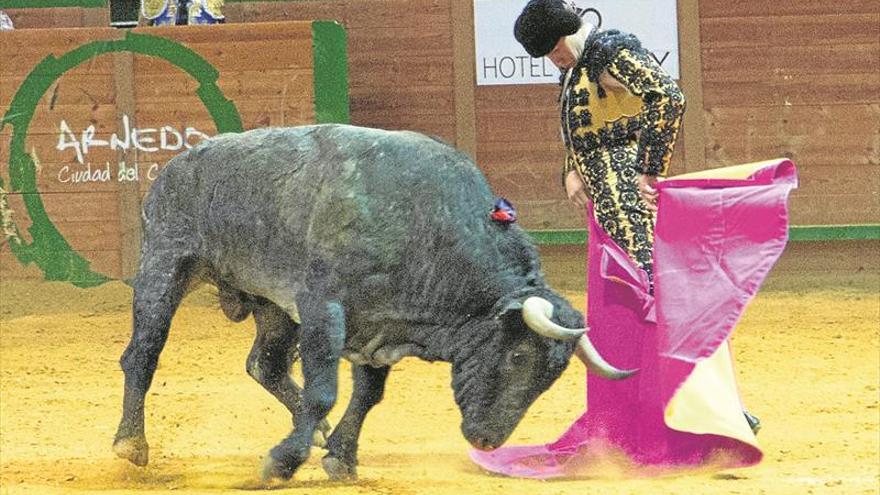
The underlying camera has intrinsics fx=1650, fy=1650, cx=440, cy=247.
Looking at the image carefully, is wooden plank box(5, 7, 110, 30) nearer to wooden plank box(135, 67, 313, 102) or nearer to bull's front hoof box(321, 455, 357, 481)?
wooden plank box(135, 67, 313, 102)

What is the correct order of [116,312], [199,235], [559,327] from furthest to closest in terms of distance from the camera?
[116,312], [199,235], [559,327]

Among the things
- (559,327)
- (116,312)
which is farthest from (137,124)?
(559,327)

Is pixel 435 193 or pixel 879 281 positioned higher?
pixel 435 193

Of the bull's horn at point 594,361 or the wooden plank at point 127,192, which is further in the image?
the wooden plank at point 127,192

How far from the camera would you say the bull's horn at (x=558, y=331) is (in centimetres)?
461

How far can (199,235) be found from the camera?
211 inches

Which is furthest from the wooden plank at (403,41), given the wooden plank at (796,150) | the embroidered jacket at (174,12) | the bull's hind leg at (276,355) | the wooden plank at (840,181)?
the bull's hind leg at (276,355)

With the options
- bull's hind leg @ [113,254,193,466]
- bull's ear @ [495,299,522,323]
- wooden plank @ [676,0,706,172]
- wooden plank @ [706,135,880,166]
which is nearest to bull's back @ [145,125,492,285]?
bull's hind leg @ [113,254,193,466]

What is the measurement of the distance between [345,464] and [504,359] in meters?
0.67

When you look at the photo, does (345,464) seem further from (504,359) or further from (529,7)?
(529,7)

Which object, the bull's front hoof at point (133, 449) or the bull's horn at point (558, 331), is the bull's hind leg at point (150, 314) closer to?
the bull's front hoof at point (133, 449)

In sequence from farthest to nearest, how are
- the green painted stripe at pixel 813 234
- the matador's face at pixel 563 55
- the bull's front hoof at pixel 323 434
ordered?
the green painted stripe at pixel 813 234 → the bull's front hoof at pixel 323 434 → the matador's face at pixel 563 55

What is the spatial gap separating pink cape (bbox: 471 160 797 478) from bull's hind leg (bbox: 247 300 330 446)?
67cm

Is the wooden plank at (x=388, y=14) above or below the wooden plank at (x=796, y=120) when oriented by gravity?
above
